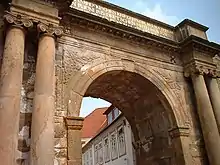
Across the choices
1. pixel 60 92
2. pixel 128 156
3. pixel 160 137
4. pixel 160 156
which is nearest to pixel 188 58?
pixel 160 137

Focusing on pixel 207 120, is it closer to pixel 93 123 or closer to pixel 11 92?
pixel 11 92

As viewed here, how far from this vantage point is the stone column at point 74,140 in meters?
5.48

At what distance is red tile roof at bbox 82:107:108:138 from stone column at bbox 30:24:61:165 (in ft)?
80.5

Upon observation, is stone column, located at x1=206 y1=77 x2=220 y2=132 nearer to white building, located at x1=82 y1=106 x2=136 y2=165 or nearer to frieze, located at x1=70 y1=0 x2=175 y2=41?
frieze, located at x1=70 y1=0 x2=175 y2=41

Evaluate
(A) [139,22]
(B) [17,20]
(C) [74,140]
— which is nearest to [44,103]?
(C) [74,140]

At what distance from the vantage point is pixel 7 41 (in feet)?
17.8

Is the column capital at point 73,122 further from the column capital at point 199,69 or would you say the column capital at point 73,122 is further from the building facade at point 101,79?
the column capital at point 199,69

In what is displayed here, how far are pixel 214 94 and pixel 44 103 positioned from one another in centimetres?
513

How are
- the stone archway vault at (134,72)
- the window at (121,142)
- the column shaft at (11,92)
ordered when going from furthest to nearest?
the window at (121,142), the stone archway vault at (134,72), the column shaft at (11,92)

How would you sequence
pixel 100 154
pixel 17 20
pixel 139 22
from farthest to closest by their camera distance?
pixel 100 154, pixel 139 22, pixel 17 20

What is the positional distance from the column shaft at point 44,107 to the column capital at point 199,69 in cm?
428

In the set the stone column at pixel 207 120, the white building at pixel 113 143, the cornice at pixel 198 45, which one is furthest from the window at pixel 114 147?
the stone column at pixel 207 120

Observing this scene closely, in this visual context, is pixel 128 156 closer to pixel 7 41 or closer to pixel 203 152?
pixel 203 152

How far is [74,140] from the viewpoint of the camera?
18.5ft
